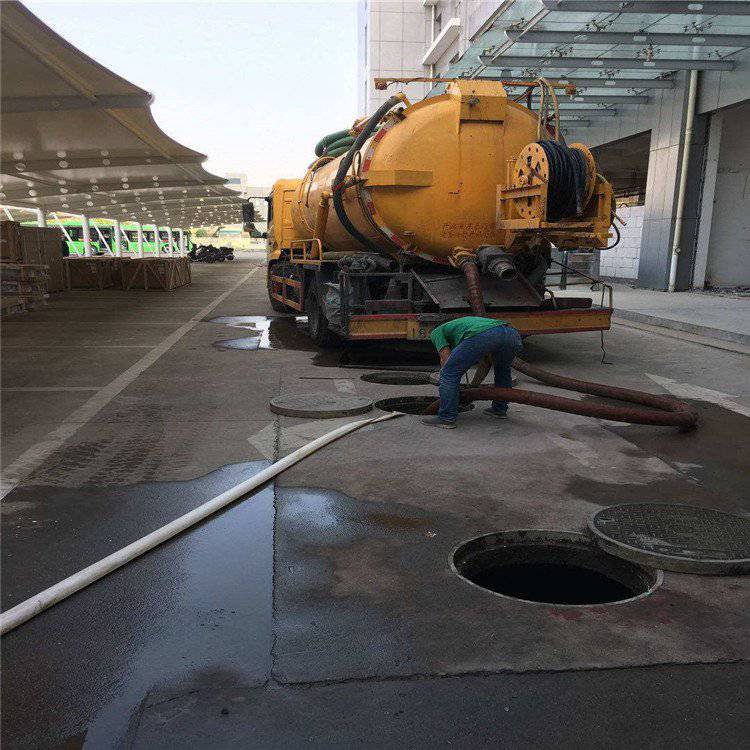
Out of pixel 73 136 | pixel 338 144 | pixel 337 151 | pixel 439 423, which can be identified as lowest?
pixel 439 423

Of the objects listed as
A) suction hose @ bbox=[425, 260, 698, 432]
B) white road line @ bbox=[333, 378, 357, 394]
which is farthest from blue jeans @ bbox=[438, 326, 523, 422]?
white road line @ bbox=[333, 378, 357, 394]

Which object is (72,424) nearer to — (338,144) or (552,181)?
(552,181)

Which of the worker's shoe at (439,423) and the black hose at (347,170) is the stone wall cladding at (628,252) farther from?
the worker's shoe at (439,423)

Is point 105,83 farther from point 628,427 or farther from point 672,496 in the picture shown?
point 672,496

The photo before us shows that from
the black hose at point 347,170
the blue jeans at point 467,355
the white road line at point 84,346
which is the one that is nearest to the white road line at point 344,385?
the blue jeans at point 467,355

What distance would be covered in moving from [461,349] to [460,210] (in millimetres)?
3241

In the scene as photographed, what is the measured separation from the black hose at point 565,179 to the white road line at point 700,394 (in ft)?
7.73

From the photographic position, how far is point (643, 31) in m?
14.4

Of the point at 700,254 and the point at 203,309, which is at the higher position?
the point at 700,254

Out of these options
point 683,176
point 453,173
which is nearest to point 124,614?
point 453,173

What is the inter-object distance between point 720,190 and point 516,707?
20.5 metres

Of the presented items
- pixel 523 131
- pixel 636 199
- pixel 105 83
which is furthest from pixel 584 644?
pixel 636 199

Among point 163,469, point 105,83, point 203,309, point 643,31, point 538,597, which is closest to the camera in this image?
point 538,597

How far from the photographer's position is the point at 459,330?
20.3 ft
